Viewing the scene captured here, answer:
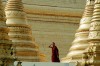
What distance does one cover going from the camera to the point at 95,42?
17.6m

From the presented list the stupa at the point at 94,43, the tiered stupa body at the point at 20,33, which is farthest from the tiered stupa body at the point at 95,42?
the tiered stupa body at the point at 20,33

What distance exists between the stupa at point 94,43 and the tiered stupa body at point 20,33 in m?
2.13

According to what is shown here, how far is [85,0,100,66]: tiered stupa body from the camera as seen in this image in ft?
56.6

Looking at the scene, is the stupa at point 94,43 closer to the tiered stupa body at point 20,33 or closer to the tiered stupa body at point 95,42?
the tiered stupa body at point 95,42

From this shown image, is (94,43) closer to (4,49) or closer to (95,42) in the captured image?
(95,42)

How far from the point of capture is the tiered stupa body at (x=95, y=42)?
56.6 ft

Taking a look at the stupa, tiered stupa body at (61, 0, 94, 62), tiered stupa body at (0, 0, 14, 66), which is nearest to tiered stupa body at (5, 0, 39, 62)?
tiered stupa body at (61, 0, 94, 62)

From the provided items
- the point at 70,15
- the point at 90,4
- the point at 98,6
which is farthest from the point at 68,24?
the point at 98,6

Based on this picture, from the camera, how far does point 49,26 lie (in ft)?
83.3

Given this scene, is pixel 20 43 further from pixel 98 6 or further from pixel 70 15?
Result: pixel 70 15

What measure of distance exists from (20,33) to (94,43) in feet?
9.39

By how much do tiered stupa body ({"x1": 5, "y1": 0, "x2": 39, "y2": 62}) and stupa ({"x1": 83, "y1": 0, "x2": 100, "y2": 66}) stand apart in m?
2.13

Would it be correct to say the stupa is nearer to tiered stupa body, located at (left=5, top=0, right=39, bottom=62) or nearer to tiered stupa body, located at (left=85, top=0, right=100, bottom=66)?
tiered stupa body, located at (left=85, top=0, right=100, bottom=66)

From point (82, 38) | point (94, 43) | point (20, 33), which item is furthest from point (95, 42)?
point (20, 33)
